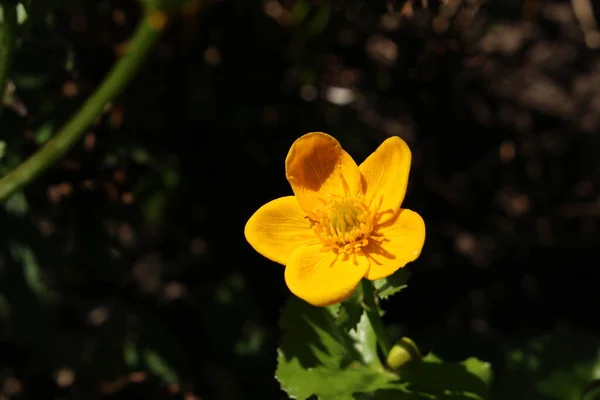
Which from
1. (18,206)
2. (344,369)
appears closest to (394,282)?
(344,369)

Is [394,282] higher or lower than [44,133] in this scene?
lower

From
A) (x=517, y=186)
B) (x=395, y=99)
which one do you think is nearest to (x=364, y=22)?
(x=395, y=99)

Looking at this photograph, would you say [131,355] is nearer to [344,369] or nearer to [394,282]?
[344,369]

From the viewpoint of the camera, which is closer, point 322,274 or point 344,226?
point 322,274

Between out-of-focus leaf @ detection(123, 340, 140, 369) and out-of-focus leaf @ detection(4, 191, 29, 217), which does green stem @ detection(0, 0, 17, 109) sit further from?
out-of-focus leaf @ detection(123, 340, 140, 369)

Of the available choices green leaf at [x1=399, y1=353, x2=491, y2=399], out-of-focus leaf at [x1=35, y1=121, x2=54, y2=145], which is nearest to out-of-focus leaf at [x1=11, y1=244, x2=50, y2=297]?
out-of-focus leaf at [x1=35, y1=121, x2=54, y2=145]

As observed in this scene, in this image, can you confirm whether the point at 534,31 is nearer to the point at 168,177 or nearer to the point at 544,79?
the point at 544,79

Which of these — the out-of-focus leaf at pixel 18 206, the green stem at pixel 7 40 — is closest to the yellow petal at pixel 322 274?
the green stem at pixel 7 40
